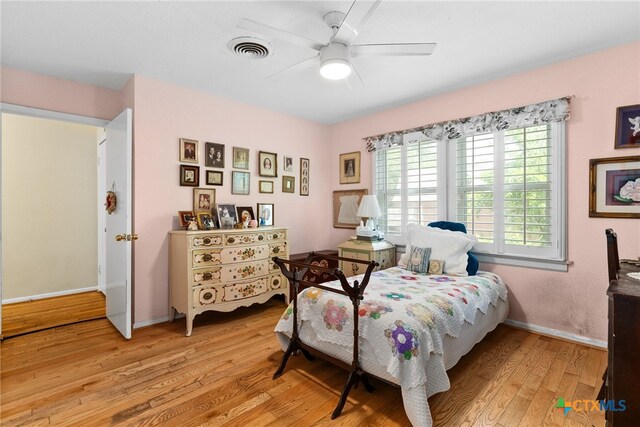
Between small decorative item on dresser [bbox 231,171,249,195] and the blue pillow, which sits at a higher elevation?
small decorative item on dresser [bbox 231,171,249,195]

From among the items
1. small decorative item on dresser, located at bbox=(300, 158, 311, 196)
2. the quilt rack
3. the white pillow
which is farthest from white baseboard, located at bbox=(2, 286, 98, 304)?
the white pillow

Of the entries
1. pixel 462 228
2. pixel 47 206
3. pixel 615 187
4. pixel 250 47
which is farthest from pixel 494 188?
pixel 47 206

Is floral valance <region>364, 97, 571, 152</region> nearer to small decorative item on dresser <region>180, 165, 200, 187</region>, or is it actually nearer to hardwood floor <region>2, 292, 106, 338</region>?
small decorative item on dresser <region>180, 165, 200, 187</region>

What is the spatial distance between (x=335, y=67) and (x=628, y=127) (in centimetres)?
245

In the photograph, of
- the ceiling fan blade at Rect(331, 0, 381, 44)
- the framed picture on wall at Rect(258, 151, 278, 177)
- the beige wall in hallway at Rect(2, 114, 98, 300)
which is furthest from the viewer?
the framed picture on wall at Rect(258, 151, 278, 177)

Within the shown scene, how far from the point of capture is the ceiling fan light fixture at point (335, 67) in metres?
2.07

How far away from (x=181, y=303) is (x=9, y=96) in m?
2.52

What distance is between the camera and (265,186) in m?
4.13

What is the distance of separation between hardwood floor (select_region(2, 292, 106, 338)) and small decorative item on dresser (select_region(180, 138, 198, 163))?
2.06 meters

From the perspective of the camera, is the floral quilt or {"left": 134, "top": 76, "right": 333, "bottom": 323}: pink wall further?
{"left": 134, "top": 76, "right": 333, "bottom": 323}: pink wall

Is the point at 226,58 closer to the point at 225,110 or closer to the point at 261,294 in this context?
the point at 225,110

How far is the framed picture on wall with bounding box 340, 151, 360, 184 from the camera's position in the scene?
454cm

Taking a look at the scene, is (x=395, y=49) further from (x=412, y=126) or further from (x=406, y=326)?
(x=412, y=126)

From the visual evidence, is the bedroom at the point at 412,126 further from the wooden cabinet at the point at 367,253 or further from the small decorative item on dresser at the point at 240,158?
the wooden cabinet at the point at 367,253
